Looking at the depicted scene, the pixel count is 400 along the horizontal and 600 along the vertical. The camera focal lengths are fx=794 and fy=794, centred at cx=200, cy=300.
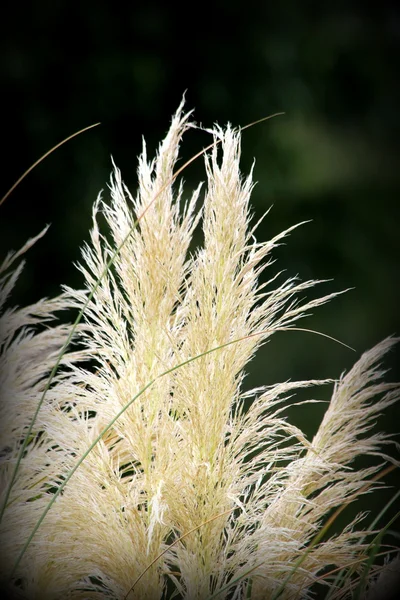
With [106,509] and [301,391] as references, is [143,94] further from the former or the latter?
[106,509]

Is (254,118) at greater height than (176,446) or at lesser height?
greater

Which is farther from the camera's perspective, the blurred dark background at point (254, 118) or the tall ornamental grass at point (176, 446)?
the blurred dark background at point (254, 118)

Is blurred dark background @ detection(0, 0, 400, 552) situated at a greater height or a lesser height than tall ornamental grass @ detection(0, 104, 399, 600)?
greater

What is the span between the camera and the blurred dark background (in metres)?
2.68

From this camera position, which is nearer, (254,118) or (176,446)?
(176,446)

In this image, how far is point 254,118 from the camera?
3.00 meters

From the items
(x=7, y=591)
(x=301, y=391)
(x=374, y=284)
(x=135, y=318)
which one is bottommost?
(x=7, y=591)

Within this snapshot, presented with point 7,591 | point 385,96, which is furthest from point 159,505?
point 385,96

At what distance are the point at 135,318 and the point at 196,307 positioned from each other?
2.6 inches

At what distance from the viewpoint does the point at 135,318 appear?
0.79 meters

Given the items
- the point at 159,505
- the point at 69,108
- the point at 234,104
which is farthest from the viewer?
the point at 234,104

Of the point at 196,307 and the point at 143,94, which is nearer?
the point at 196,307

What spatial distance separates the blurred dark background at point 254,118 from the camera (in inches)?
106

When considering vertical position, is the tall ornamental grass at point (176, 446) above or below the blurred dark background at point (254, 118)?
below
